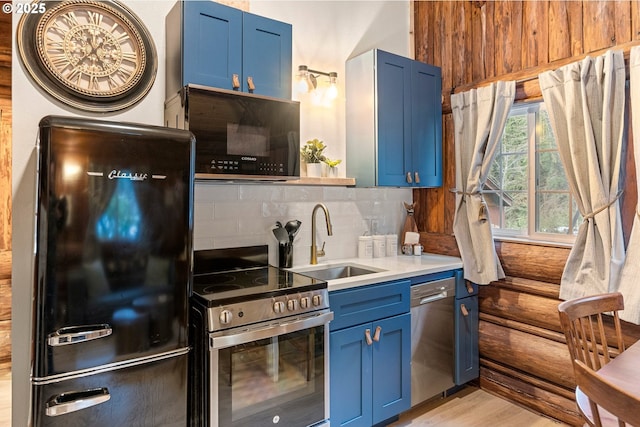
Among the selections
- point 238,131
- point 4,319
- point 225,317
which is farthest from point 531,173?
point 4,319

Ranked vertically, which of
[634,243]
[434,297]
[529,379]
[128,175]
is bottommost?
[529,379]

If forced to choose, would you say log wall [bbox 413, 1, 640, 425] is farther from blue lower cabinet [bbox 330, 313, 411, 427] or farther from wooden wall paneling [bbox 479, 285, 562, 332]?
blue lower cabinet [bbox 330, 313, 411, 427]

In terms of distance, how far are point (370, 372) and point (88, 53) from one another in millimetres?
2258

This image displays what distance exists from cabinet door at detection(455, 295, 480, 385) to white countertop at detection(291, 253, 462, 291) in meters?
0.30

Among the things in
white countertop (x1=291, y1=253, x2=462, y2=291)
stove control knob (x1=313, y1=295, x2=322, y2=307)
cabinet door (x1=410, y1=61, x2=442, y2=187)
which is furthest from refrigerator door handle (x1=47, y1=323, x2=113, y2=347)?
cabinet door (x1=410, y1=61, x2=442, y2=187)

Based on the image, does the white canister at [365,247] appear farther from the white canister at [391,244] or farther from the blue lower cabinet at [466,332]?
the blue lower cabinet at [466,332]

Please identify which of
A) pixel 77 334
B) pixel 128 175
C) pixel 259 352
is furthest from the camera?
pixel 259 352

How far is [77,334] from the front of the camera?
1416 mm

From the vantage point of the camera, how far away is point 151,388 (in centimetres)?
157

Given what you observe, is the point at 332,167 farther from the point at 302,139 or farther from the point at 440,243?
the point at 440,243

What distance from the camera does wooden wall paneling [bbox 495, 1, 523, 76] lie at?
105 inches

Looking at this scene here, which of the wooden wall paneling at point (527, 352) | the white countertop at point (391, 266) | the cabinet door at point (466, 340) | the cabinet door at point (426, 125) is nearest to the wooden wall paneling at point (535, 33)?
the cabinet door at point (426, 125)

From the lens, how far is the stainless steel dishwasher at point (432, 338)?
250 centimetres

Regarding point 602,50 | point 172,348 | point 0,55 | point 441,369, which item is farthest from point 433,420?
point 0,55
